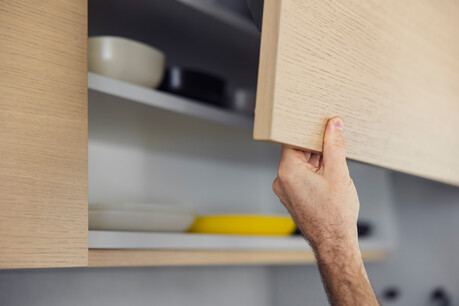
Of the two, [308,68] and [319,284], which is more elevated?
[308,68]

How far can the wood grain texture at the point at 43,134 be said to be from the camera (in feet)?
2.20

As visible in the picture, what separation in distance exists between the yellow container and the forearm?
0.45 metres

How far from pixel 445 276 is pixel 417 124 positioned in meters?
0.99

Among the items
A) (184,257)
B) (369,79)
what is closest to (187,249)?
(184,257)

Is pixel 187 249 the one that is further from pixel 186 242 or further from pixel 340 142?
pixel 340 142

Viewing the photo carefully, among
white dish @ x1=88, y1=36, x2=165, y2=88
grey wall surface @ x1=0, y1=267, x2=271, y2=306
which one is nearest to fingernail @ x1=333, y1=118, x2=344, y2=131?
white dish @ x1=88, y1=36, x2=165, y2=88

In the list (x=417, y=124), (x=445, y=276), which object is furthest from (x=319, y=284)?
(x=417, y=124)

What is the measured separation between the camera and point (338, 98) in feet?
2.12

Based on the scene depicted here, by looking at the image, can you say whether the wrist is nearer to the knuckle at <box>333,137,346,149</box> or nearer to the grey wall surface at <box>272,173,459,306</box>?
the knuckle at <box>333,137,346,149</box>

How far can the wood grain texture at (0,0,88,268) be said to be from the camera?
671 mm

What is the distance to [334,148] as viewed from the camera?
64cm

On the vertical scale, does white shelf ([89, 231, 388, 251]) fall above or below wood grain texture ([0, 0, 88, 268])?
below

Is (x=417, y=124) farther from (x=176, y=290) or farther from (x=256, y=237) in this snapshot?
(x=176, y=290)

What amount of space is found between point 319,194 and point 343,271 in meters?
0.12
